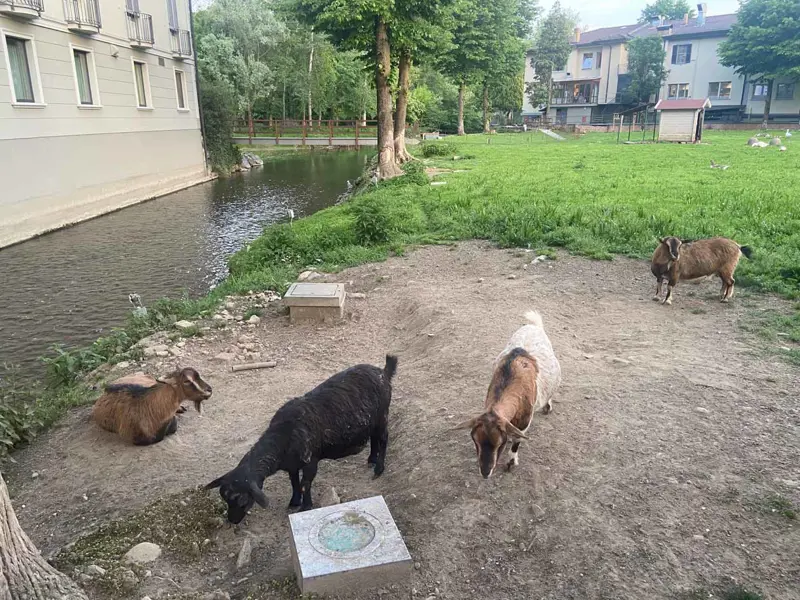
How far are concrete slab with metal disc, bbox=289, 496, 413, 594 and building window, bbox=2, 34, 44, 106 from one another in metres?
16.7

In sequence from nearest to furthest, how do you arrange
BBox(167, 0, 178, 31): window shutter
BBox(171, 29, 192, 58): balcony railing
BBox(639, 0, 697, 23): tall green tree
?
BBox(167, 0, 178, 31): window shutter
BBox(171, 29, 192, 58): balcony railing
BBox(639, 0, 697, 23): tall green tree

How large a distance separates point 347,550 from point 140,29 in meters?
24.5

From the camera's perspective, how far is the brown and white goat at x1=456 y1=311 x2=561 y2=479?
3.68m

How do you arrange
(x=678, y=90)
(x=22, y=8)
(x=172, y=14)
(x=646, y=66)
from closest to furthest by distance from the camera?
(x=22, y=8) → (x=172, y=14) → (x=646, y=66) → (x=678, y=90)

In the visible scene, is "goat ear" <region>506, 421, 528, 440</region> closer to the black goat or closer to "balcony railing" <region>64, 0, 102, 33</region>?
the black goat

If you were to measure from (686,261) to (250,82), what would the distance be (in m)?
41.8

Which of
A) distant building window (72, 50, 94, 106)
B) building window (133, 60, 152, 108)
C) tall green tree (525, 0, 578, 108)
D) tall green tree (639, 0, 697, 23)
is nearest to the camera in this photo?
distant building window (72, 50, 94, 106)

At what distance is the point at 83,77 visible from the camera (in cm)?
1916

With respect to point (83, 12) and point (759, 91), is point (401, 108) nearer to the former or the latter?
point (83, 12)

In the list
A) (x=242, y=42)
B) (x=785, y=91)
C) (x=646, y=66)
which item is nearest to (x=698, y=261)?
(x=242, y=42)

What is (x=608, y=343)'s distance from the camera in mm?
6578

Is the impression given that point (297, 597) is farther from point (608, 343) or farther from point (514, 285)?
point (514, 285)

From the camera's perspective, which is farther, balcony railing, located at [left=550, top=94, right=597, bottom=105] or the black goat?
balcony railing, located at [left=550, top=94, right=597, bottom=105]

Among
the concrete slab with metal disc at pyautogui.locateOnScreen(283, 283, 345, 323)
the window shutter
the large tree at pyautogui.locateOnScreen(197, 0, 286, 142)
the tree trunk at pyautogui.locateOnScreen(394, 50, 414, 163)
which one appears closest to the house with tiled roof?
the large tree at pyautogui.locateOnScreen(197, 0, 286, 142)
